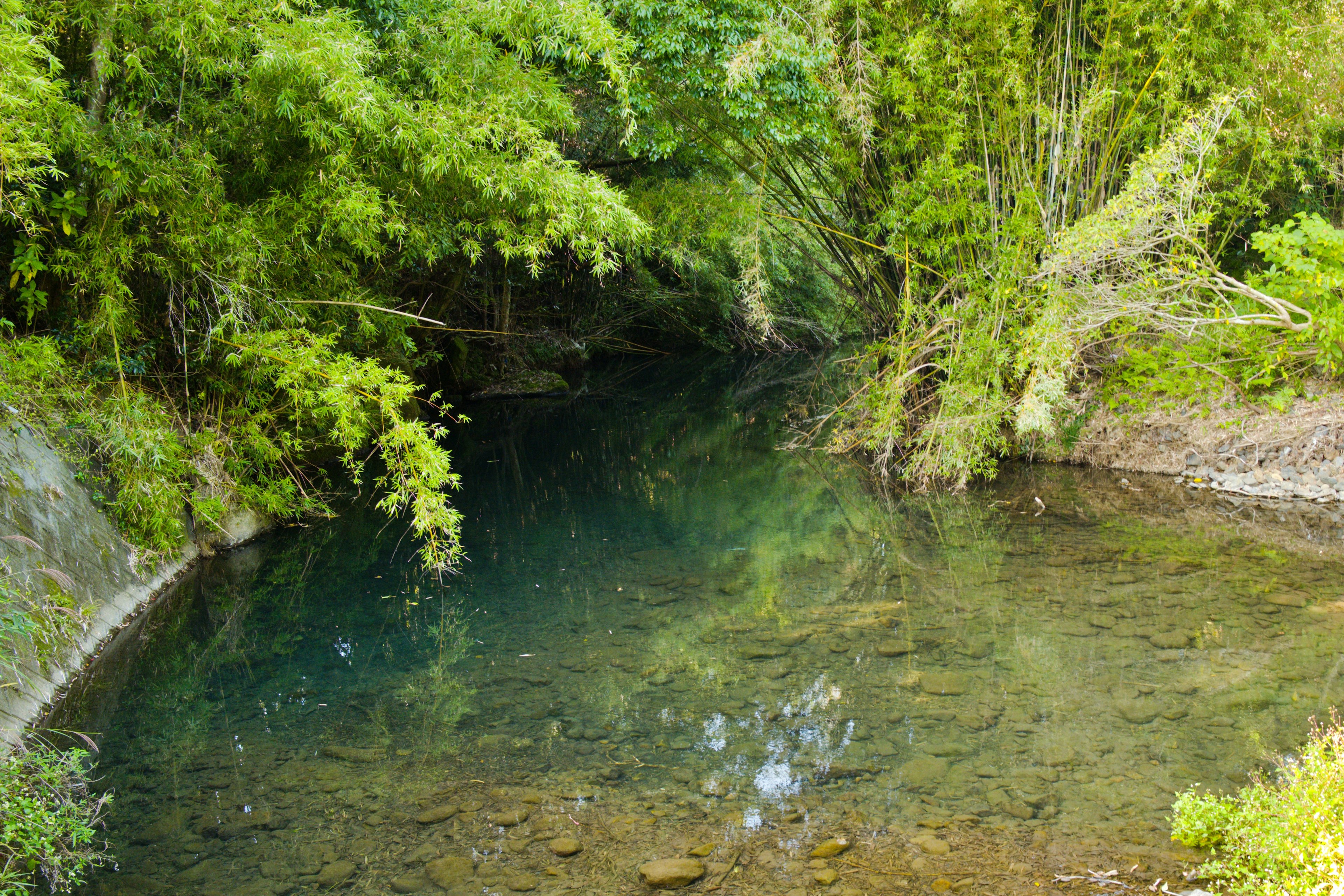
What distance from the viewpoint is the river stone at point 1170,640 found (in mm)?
4926

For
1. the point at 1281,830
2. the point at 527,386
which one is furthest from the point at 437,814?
the point at 527,386

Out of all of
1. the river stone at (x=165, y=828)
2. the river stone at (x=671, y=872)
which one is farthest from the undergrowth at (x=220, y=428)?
the river stone at (x=671, y=872)

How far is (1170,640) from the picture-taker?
502cm

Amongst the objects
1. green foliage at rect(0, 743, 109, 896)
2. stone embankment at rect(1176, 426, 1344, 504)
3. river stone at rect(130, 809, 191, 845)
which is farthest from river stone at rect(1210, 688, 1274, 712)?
green foliage at rect(0, 743, 109, 896)

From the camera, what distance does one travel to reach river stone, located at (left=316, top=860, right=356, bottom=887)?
3.24m

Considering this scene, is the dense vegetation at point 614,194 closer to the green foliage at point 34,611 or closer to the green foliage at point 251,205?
the green foliage at point 251,205

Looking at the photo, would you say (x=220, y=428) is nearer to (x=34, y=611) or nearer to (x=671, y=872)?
(x=34, y=611)

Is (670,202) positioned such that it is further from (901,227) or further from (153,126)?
(153,126)

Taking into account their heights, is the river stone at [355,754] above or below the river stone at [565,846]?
below

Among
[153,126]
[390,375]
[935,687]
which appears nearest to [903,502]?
[935,687]

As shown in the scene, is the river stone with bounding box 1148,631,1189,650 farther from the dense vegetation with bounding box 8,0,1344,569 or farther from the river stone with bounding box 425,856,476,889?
the river stone with bounding box 425,856,476,889

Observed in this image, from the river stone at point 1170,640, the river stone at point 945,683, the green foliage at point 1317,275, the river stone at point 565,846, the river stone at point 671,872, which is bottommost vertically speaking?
the river stone at point 945,683

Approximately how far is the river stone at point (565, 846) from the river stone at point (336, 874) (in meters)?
0.75

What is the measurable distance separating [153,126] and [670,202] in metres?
4.99
